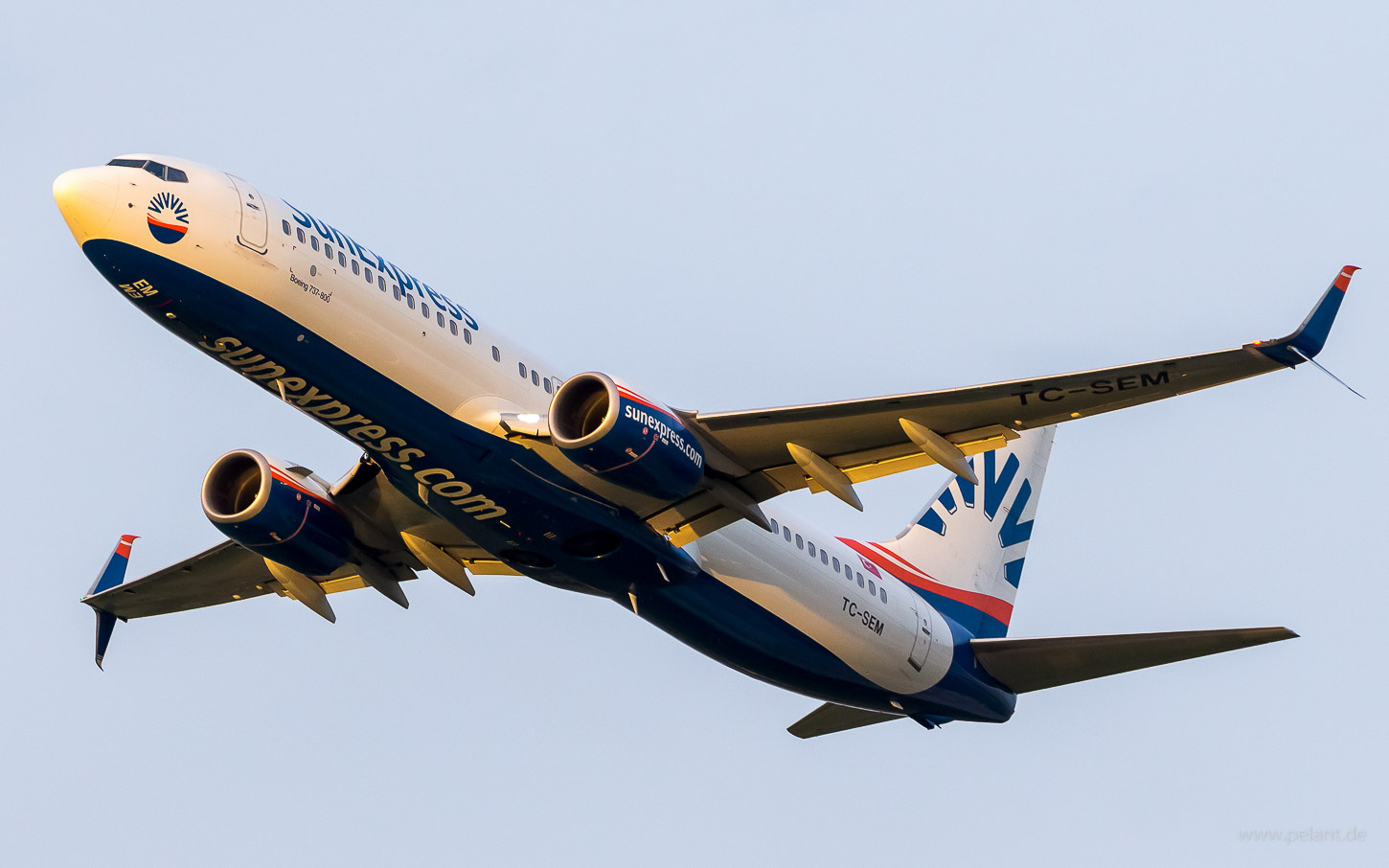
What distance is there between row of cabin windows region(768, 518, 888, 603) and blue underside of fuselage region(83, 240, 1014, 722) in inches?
59.3

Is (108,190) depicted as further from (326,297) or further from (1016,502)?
(1016,502)

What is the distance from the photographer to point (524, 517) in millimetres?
27531

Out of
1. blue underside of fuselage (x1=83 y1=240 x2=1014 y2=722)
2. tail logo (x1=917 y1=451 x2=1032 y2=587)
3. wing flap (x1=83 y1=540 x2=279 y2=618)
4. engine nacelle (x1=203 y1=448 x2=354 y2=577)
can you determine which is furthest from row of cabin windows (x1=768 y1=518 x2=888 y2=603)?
wing flap (x1=83 y1=540 x2=279 y2=618)

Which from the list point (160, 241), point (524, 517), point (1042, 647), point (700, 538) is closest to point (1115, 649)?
point (1042, 647)

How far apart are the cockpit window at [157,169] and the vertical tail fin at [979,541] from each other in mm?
15727

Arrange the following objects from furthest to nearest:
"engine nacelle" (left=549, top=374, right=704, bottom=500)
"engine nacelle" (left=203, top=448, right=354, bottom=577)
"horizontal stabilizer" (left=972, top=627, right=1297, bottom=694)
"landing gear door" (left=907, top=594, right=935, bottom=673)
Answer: "landing gear door" (left=907, top=594, right=935, bottom=673) → "engine nacelle" (left=203, top=448, right=354, bottom=577) → "horizontal stabilizer" (left=972, top=627, right=1297, bottom=694) → "engine nacelle" (left=549, top=374, right=704, bottom=500)

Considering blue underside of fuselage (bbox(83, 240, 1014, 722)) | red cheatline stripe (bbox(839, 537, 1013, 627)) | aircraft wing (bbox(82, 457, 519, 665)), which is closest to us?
blue underside of fuselage (bbox(83, 240, 1014, 722))

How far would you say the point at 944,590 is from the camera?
116 ft

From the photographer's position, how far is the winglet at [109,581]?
113 feet

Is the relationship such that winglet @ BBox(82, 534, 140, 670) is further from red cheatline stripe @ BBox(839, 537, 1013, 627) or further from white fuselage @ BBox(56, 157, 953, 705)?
red cheatline stripe @ BBox(839, 537, 1013, 627)

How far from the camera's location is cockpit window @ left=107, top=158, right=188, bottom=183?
25.0m

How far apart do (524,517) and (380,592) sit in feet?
19.9

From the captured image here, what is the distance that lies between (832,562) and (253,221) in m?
12.5

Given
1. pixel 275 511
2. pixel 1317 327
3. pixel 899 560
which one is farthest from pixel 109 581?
pixel 1317 327
